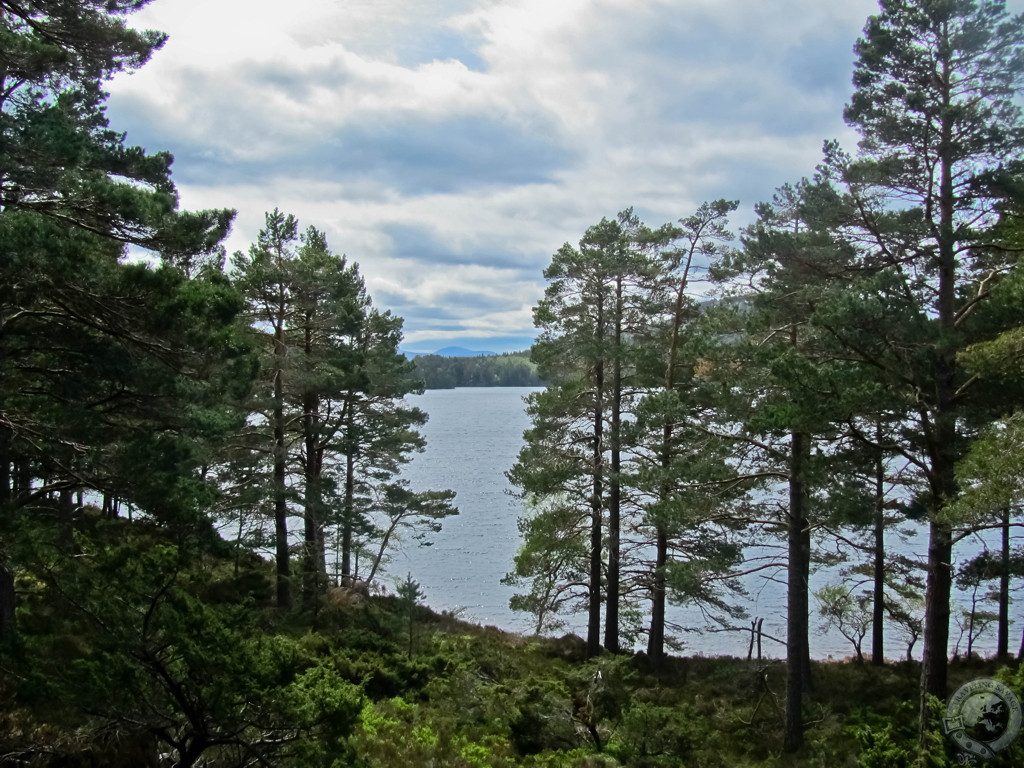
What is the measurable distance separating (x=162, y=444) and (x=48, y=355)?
2295 millimetres

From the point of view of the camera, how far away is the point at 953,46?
9.12 meters

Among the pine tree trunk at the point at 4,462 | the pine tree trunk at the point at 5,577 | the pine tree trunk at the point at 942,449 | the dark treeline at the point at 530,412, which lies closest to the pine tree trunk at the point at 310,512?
the dark treeline at the point at 530,412

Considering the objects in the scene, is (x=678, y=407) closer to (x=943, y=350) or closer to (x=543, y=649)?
(x=943, y=350)

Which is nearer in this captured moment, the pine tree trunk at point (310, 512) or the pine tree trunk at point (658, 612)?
the pine tree trunk at point (310, 512)

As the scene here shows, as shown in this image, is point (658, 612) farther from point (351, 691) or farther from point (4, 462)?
point (4, 462)

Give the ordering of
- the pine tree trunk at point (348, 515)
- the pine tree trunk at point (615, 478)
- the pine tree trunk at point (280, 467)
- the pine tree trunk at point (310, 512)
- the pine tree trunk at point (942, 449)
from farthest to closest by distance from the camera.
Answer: the pine tree trunk at point (348, 515) < the pine tree trunk at point (310, 512) < the pine tree trunk at point (615, 478) < the pine tree trunk at point (280, 467) < the pine tree trunk at point (942, 449)

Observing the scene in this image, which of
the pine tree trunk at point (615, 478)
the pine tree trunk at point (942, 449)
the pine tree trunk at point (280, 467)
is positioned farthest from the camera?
the pine tree trunk at point (615, 478)

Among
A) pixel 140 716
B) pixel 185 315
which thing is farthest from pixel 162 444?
pixel 140 716

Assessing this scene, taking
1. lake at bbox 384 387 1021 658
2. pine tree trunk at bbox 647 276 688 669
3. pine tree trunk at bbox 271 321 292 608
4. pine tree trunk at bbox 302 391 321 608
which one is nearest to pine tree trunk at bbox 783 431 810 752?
lake at bbox 384 387 1021 658

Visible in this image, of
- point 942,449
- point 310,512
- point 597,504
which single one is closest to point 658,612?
point 597,504

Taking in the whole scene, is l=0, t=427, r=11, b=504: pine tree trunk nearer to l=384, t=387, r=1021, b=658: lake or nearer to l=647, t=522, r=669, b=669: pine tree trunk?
l=384, t=387, r=1021, b=658: lake

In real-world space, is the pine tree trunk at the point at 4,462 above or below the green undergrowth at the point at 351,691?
above

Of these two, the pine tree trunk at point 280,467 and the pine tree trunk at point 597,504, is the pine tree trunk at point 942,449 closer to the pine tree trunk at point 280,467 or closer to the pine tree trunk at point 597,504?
the pine tree trunk at point 597,504

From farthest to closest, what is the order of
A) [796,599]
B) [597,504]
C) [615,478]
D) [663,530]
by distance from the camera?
[597,504] → [663,530] → [615,478] → [796,599]
